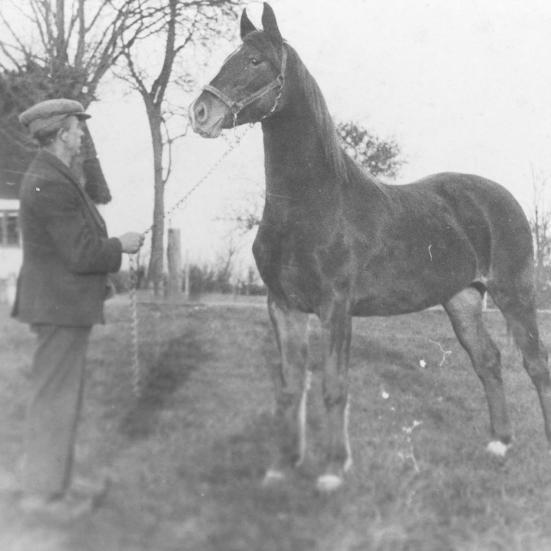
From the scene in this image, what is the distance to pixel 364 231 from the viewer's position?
446 centimetres

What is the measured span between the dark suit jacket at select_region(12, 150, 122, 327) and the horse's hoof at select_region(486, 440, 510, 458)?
3338mm

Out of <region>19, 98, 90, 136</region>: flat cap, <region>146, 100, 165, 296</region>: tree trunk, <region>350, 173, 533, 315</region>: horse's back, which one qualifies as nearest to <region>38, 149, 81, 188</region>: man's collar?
<region>19, 98, 90, 136</region>: flat cap

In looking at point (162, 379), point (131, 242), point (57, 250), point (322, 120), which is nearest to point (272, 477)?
point (162, 379)

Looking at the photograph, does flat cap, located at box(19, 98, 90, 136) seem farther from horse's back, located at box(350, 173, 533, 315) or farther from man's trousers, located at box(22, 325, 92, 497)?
horse's back, located at box(350, 173, 533, 315)

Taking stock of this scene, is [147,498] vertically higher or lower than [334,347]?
lower

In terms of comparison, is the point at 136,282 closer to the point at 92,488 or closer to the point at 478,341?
the point at 92,488

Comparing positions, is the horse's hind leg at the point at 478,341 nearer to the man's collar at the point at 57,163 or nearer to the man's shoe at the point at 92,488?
the man's shoe at the point at 92,488

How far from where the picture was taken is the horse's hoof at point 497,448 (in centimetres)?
526

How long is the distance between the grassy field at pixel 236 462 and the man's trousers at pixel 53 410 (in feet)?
0.51

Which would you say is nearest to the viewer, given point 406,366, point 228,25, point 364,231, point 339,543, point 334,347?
point 339,543

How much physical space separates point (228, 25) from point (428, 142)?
6.85 feet

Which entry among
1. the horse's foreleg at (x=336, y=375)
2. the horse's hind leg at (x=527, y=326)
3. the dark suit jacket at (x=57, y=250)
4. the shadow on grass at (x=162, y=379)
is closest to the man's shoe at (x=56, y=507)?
the shadow on grass at (x=162, y=379)

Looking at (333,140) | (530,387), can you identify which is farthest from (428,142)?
(530,387)

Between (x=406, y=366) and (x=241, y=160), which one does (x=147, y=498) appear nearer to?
(x=241, y=160)
